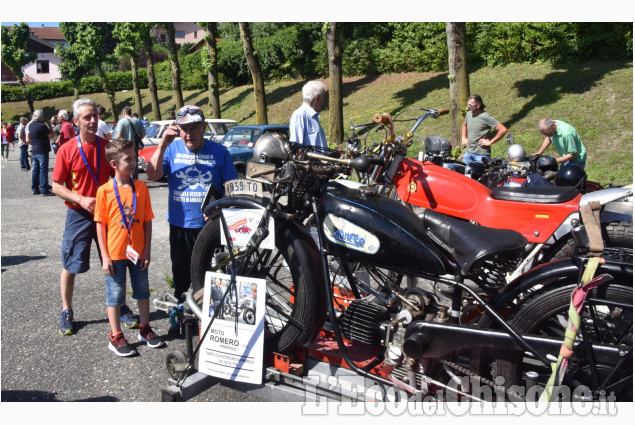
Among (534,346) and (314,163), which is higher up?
(314,163)

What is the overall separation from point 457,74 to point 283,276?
1072cm

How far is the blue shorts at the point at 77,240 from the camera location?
4.38 metres

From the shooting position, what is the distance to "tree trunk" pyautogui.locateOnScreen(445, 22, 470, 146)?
12.8 meters

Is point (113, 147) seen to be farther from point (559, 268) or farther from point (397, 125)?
point (397, 125)

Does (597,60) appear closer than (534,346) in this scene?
No

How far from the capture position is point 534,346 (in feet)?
8.48

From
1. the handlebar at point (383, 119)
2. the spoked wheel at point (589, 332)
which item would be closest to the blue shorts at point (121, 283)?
the handlebar at point (383, 119)

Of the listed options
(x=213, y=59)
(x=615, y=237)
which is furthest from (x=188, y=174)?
(x=213, y=59)

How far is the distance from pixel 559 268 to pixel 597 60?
15645 millimetres

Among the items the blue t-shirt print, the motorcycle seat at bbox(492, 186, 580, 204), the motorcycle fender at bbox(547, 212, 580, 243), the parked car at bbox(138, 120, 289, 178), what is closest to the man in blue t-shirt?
the blue t-shirt print

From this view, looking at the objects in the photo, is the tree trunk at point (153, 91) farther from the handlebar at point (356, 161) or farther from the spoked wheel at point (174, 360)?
the handlebar at point (356, 161)

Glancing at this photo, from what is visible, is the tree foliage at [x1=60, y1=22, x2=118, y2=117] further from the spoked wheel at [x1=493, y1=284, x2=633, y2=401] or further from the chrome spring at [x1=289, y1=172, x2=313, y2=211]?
the spoked wheel at [x1=493, y1=284, x2=633, y2=401]

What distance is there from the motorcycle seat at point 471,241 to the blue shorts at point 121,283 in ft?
7.43

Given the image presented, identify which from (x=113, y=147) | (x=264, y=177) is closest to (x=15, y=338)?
(x=113, y=147)
